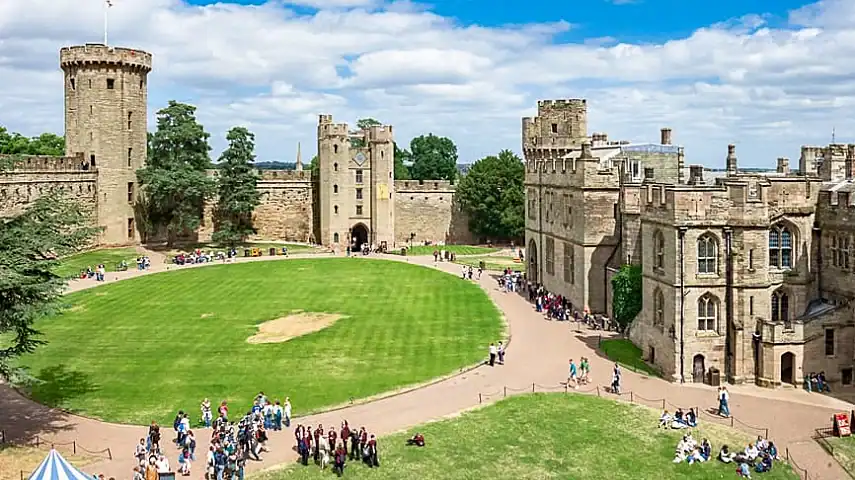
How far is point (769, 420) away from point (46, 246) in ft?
78.0

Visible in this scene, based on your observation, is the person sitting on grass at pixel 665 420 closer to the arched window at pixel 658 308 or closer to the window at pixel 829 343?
the arched window at pixel 658 308

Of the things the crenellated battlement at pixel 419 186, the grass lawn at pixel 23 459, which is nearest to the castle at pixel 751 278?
the grass lawn at pixel 23 459

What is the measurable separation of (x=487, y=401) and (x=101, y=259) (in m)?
45.5

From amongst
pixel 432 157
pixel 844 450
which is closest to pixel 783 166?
pixel 844 450

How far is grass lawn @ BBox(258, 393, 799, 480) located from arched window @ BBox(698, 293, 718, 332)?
17.8ft

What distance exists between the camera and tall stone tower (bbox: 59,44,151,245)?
68562 millimetres

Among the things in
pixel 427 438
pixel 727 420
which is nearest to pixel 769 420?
pixel 727 420

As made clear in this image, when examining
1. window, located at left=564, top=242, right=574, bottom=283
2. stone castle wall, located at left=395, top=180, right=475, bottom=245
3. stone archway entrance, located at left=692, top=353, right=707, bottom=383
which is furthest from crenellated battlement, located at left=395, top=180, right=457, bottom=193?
stone archway entrance, located at left=692, top=353, right=707, bottom=383

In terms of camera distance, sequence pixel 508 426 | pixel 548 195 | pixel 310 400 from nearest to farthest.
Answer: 1. pixel 508 426
2. pixel 310 400
3. pixel 548 195

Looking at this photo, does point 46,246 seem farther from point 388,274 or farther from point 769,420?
point 388,274

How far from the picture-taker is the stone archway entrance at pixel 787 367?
30.9 metres

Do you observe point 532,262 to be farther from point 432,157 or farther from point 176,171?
point 432,157

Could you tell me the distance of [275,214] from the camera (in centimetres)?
8300

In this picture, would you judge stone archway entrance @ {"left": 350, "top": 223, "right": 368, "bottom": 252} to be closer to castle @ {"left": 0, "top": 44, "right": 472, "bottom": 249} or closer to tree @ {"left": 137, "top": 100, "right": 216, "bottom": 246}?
castle @ {"left": 0, "top": 44, "right": 472, "bottom": 249}
